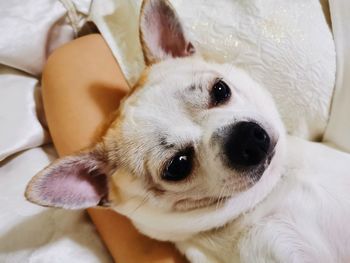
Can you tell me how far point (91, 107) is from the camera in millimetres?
1294

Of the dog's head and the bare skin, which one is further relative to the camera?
the bare skin

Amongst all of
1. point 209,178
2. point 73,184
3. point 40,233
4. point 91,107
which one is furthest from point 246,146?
point 40,233

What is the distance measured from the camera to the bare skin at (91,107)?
1.13 m

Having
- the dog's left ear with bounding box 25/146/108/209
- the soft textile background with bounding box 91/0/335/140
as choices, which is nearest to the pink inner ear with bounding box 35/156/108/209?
the dog's left ear with bounding box 25/146/108/209

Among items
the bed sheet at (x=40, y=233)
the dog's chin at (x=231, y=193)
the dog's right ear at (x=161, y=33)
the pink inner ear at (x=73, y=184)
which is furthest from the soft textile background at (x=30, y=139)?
the dog's right ear at (x=161, y=33)

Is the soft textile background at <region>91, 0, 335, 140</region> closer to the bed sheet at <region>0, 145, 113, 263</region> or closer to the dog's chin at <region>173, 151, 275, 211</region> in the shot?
the dog's chin at <region>173, 151, 275, 211</region>

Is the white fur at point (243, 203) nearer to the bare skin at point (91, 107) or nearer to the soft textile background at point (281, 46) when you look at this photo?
the bare skin at point (91, 107)

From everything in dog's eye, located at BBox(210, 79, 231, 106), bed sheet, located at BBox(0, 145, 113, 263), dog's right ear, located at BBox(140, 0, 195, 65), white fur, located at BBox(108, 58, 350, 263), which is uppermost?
dog's right ear, located at BBox(140, 0, 195, 65)

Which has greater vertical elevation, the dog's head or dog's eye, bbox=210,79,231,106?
dog's eye, bbox=210,79,231,106

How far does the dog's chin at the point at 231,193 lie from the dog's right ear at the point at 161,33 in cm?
43

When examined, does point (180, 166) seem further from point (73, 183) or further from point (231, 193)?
point (73, 183)

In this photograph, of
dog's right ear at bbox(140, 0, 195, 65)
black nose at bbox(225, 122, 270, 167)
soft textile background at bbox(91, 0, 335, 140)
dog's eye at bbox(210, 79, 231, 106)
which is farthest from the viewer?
soft textile background at bbox(91, 0, 335, 140)

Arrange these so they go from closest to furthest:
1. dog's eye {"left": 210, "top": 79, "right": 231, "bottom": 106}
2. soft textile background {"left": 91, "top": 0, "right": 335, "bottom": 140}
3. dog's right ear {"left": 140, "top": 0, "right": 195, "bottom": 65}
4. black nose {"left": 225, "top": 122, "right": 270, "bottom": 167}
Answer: black nose {"left": 225, "top": 122, "right": 270, "bottom": 167} < dog's eye {"left": 210, "top": 79, "right": 231, "bottom": 106} < dog's right ear {"left": 140, "top": 0, "right": 195, "bottom": 65} < soft textile background {"left": 91, "top": 0, "right": 335, "bottom": 140}

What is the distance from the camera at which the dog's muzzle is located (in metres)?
0.92
